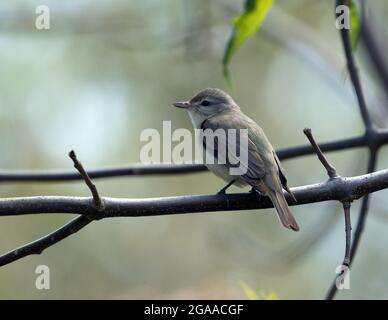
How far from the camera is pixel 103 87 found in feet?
41.5

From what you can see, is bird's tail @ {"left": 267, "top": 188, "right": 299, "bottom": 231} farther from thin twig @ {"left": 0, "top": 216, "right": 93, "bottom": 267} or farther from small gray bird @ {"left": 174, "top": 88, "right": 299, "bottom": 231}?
thin twig @ {"left": 0, "top": 216, "right": 93, "bottom": 267}

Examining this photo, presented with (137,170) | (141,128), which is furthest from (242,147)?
(141,128)

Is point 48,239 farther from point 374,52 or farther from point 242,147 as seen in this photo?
point 374,52

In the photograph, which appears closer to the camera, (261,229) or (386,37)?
(386,37)

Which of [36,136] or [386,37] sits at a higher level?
[36,136]

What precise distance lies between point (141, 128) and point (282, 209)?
8498 millimetres

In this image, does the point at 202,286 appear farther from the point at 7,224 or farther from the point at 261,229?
the point at 7,224

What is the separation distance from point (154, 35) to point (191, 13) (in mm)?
660

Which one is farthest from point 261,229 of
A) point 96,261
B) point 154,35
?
point 154,35

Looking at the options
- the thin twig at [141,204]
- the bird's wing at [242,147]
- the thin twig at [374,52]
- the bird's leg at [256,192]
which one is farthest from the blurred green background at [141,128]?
the thin twig at [141,204]

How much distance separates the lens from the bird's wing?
4.93m

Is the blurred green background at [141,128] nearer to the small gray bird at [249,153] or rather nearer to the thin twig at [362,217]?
the small gray bird at [249,153]

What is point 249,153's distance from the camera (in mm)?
5262

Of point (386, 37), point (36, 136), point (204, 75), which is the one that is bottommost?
point (386, 37)
